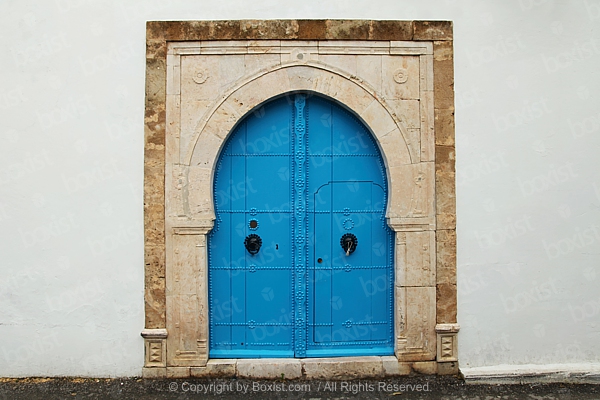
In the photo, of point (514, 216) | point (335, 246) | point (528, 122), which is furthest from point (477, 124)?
point (335, 246)

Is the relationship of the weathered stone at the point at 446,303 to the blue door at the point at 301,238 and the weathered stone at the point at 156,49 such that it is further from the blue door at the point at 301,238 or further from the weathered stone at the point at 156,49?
the weathered stone at the point at 156,49

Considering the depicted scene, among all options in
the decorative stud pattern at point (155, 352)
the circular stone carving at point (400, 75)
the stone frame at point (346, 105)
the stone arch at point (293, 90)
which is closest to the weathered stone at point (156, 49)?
the stone frame at point (346, 105)

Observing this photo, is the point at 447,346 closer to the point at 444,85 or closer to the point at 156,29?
the point at 444,85

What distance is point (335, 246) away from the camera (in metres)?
4.34

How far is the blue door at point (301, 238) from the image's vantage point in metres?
4.32

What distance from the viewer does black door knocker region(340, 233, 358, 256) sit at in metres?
4.29

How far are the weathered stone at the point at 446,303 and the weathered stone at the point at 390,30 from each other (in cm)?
227

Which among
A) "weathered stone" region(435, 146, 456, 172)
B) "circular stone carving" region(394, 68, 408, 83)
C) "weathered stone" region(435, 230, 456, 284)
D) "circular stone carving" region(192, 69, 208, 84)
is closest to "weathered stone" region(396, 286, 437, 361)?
"weathered stone" region(435, 230, 456, 284)

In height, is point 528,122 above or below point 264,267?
above

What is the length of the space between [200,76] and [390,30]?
1749 millimetres

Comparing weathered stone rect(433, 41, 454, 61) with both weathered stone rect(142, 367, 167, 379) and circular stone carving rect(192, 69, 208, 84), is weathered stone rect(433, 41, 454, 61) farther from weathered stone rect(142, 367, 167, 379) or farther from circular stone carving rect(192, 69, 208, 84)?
weathered stone rect(142, 367, 167, 379)

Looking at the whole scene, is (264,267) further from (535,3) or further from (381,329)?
(535,3)

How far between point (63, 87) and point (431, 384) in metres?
4.17

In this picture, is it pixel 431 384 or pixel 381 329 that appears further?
pixel 381 329
